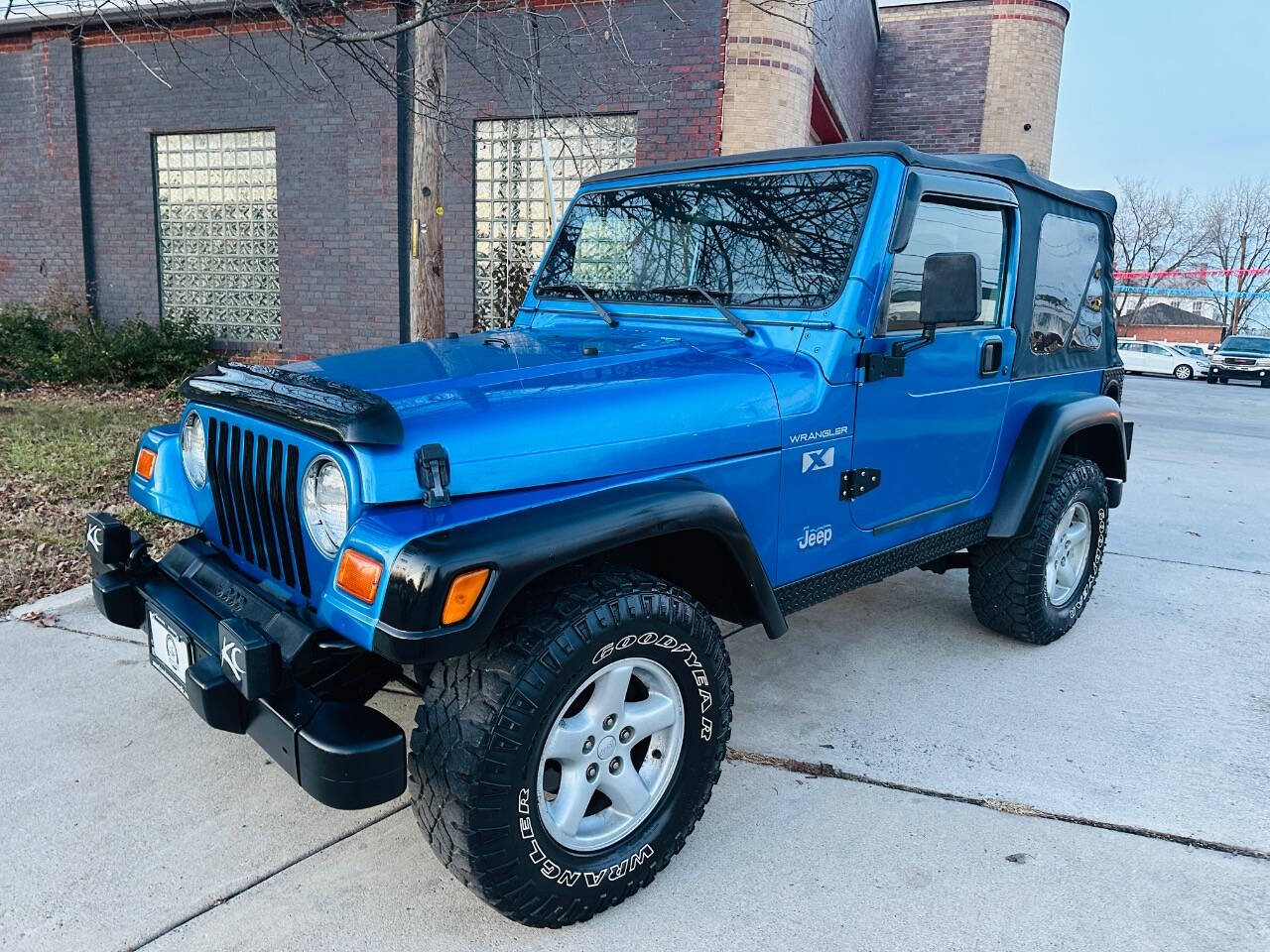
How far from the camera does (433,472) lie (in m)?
2.06

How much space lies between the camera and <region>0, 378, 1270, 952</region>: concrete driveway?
A: 7.64ft

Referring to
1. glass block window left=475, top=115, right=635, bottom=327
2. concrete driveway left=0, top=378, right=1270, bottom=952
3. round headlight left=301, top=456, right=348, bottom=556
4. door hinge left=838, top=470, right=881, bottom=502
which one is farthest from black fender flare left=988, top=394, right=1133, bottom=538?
glass block window left=475, top=115, right=635, bottom=327

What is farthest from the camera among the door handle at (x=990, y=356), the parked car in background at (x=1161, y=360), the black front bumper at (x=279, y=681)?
the parked car in background at (x=1161, y=360)

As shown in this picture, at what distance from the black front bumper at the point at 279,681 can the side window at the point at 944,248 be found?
6.61 ft

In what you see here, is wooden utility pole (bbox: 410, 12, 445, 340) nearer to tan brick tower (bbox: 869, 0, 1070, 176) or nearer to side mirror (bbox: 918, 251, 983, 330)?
side mirror (bbox: 918, 251, 983, 330)

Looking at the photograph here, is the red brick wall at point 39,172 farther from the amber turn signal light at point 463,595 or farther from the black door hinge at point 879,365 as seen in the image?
the amber turn signal light at point 463,595

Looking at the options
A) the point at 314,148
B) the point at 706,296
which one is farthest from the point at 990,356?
the point at 314,148

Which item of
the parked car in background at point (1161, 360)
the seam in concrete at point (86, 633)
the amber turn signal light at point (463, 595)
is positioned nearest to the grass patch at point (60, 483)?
the seam in concrete at point (86, 633)

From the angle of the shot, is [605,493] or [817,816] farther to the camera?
[817,816]

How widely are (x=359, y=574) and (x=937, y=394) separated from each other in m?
2.23

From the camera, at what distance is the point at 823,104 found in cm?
1257

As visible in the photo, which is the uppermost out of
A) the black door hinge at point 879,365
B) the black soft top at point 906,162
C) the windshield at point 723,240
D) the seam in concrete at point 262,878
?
the black soft top at point 906,162

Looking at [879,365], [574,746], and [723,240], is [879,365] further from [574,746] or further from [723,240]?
[574,746]

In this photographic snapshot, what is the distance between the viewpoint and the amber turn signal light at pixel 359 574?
6.43 feet
